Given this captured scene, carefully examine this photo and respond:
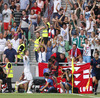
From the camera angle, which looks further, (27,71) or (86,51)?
(86,51)

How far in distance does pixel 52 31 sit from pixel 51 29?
0.34 ft

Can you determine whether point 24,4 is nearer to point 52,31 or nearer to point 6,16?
point 6,16

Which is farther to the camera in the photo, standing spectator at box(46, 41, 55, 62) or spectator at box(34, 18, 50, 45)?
spectator at box(34, 18, 50, 45)

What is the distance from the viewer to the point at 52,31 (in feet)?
76.8

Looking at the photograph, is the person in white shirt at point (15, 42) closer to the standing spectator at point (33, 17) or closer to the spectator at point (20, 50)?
the spectator at point (20, 50)

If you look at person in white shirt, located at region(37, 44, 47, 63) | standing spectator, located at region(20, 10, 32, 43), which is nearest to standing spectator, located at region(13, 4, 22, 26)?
standing spectator, located at region(20, 10, 32, 43)

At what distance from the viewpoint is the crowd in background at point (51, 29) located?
22.3 m

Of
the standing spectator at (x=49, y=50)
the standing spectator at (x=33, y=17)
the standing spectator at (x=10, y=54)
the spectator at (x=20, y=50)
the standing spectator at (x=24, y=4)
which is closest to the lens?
the standing spectator at (x=49, y=50)

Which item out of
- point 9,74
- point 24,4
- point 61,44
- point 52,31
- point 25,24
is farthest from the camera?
point 24,4

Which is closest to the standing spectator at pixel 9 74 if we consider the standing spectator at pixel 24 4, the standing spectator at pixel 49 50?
the standing spectator at pixel 49 50

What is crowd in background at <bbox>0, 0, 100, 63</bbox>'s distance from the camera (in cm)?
2233

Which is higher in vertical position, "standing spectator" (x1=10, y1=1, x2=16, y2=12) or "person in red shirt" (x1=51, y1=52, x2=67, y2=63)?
"standing spectator" (x1=10, y1=1, x2=16, y2=12)

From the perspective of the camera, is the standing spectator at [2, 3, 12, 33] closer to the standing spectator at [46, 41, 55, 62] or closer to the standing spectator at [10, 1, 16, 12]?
the standing spectator at [10, 1, 16, 12]

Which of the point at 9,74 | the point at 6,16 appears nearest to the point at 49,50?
the point at 9,74
